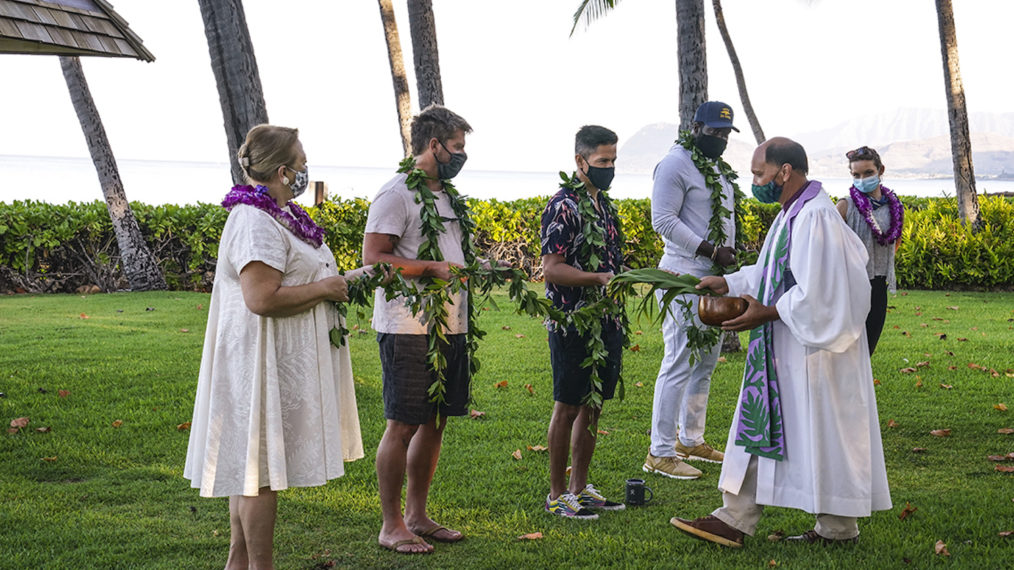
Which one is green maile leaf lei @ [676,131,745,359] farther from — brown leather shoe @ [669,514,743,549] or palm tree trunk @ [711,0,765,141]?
palm tree trunk @ [711,0,765,141]

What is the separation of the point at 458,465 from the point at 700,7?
6639 millimetres

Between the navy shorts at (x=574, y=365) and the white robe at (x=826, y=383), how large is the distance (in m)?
1.08

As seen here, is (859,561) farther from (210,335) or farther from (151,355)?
(151,355)

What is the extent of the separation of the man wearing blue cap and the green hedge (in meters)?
8.73

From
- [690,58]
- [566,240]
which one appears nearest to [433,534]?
[566,240]

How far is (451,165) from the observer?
5.07 meters

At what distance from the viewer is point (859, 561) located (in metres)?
4.74

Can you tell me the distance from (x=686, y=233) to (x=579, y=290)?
4.22ft

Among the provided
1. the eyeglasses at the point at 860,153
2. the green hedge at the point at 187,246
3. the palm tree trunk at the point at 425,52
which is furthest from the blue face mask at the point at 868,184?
the green hedge at the point at 187,246

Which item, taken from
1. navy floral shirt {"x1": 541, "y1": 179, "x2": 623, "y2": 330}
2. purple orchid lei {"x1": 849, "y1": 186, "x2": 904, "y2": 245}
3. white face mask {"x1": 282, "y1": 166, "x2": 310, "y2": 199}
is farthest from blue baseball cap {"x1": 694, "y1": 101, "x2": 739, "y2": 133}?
white face mask {"x1": 282, "y1": 166, "x2": 310, "y2": 199}

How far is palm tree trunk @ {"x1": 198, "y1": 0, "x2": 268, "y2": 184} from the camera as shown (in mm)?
7551

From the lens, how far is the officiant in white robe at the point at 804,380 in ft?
15.3

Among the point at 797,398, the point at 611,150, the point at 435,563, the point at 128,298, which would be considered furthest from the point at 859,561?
the point at 128,298

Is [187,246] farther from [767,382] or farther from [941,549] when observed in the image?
[941,549]
